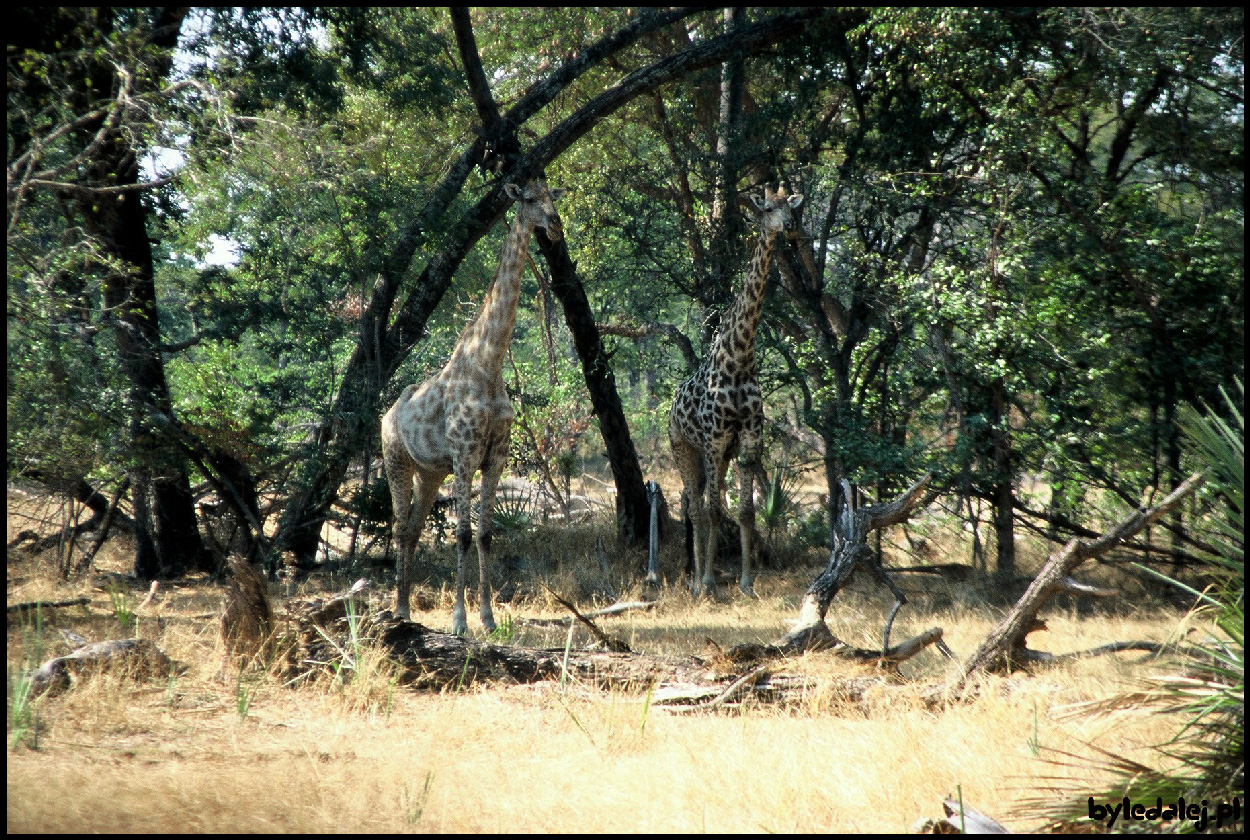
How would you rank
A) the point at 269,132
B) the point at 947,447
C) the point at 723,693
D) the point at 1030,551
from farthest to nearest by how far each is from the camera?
the point at 1030,551 < the point at 947,447 < the point at 269,132 < the point at 723,693

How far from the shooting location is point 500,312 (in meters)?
8.61

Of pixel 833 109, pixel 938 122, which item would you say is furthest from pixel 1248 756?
pixel 833 109

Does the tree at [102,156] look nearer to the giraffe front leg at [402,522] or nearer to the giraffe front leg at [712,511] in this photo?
the giraffe front leg at [402,522]

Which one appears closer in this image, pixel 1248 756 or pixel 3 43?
pixel 1248 756

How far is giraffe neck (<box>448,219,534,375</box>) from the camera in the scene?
855cm

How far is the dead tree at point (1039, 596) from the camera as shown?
5359mm

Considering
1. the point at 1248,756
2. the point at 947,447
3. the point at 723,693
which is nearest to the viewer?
the point at 1248,756

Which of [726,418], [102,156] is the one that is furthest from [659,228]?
[102,156]

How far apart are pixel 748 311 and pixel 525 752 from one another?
239 inches

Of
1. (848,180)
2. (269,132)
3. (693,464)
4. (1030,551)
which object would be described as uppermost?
(848,180)

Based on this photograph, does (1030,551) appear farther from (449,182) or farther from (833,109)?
(449,182)

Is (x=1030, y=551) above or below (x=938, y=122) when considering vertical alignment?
below

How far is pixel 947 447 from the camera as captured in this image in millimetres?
10055

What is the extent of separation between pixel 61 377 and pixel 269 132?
265 cm
